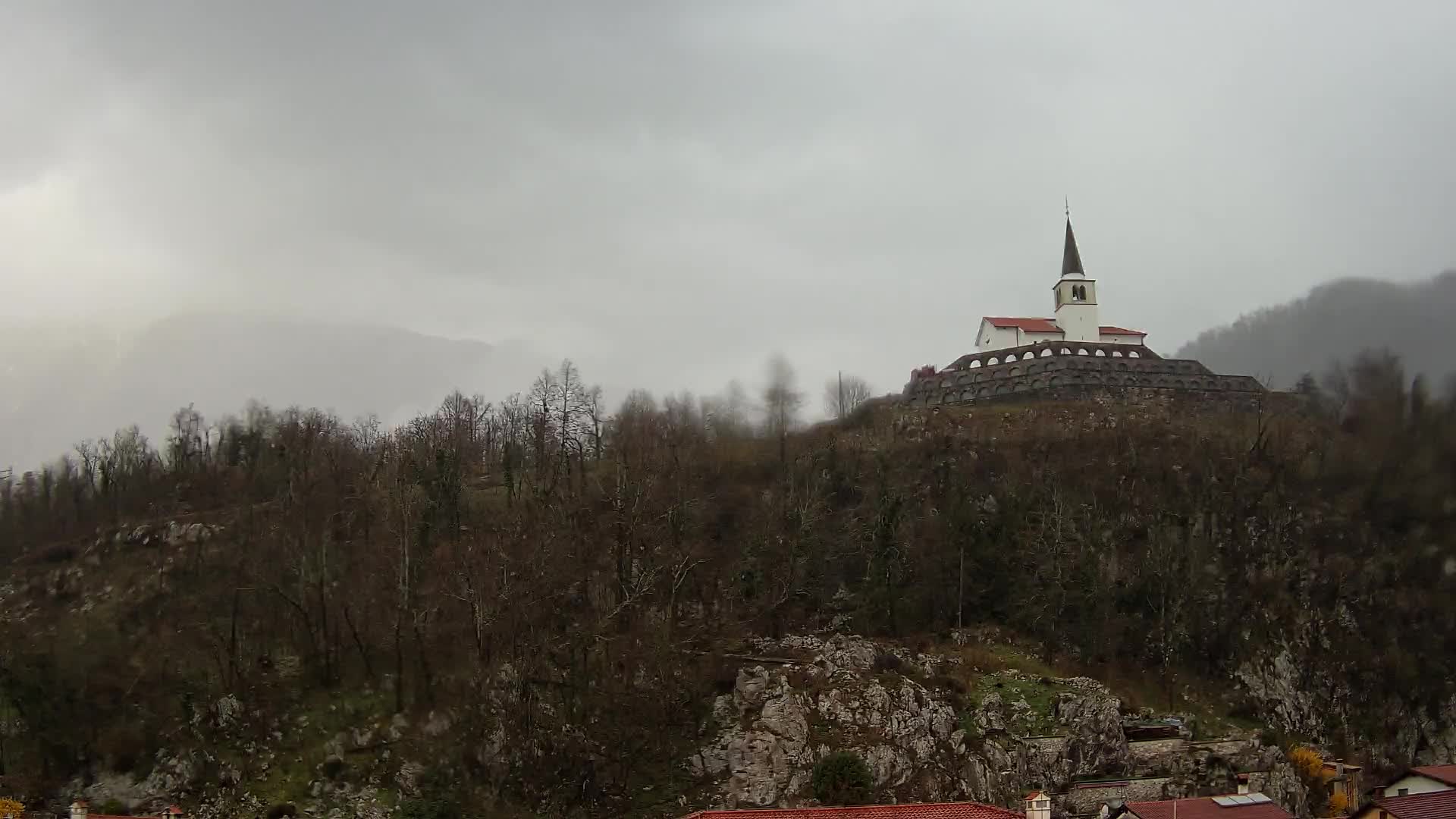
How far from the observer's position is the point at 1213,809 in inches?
1291

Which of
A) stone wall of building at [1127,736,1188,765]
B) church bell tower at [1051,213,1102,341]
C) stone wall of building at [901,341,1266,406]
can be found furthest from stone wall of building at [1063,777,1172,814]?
church bell tower at [1051,213,1102,341]

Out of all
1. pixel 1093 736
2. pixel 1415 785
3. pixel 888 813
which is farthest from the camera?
pixel 1093 736

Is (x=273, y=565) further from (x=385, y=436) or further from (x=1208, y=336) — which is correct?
(x=1208, y=336)

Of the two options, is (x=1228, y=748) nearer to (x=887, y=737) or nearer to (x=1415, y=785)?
(x=1415, y=785)

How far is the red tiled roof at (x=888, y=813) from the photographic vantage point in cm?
3150

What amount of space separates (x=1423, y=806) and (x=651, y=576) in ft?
104

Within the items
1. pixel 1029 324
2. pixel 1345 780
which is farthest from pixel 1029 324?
pixel 1345 780

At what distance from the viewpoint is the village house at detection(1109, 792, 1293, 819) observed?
32.2 metres

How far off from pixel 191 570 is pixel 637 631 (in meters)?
24.9

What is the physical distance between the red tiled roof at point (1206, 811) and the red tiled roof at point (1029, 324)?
6398 cm

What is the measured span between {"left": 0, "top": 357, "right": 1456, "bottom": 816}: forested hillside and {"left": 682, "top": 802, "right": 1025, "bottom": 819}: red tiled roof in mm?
10337

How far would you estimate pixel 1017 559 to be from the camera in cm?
6184

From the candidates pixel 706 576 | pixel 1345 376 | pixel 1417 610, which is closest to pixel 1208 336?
pixel 1345 376

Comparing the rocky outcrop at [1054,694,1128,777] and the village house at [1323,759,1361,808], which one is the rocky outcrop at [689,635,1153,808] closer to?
the rocky outcrop at [1054,694,1128,777]
